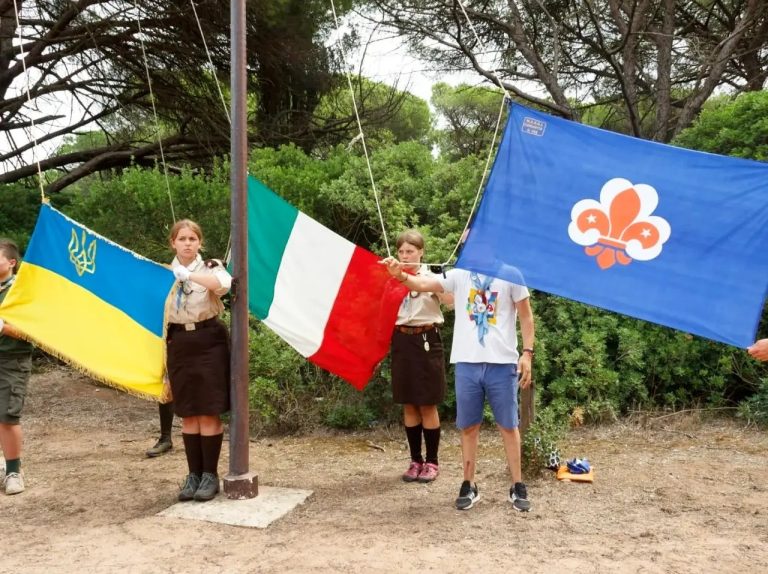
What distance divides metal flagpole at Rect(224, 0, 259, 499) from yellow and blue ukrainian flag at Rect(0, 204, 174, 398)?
22.5 inches

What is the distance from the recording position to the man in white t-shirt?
3.87m

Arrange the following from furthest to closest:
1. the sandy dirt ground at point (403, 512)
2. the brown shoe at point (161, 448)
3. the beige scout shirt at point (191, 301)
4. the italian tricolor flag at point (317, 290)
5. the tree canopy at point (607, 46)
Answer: the tree canopy at point (607, 46)
the brown shoe at point (161, 448)
the italian tricolor flag at point (317, 290)
the beige scout shirt at point (191, 301)
the sandy dirt ground at point (403, 512)

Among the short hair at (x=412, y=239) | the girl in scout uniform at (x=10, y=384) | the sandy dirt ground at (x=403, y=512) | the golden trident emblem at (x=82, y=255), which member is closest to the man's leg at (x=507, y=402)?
the sandy dirt ground at (x=403, y=512)

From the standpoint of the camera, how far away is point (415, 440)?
4.62m

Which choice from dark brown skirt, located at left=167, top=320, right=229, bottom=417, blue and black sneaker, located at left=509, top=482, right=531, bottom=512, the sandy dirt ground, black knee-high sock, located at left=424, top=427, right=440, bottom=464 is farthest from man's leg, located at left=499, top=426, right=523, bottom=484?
dark brown skirt, located at left=167, top=320, right=229, bottom=417

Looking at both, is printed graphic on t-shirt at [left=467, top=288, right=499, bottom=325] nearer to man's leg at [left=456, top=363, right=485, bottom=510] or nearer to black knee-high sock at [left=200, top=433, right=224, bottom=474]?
man's leg at [left=456, top=363, right=485, bottom=510]

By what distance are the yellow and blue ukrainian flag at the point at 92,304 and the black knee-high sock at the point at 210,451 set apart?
1.69 ft

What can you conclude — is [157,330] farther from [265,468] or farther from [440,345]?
[440,345]

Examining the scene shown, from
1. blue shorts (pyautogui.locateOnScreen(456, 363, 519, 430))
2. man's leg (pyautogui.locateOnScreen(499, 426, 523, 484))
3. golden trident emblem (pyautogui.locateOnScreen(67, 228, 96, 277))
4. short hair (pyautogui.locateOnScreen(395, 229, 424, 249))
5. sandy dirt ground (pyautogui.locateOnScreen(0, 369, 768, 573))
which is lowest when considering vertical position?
sandy dirt ground (pyautogui.locateOnScreen(0, 369, 768, 573))

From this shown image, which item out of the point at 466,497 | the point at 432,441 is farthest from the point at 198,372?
the point at 466,497

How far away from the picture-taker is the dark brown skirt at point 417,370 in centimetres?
441

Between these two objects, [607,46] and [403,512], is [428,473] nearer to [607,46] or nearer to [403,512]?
[403,512]

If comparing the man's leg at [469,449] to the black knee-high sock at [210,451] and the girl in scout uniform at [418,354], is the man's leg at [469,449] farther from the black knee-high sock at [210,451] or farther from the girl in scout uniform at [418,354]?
the black knee-high sock at [210,451]

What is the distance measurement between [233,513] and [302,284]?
4.92 feet
